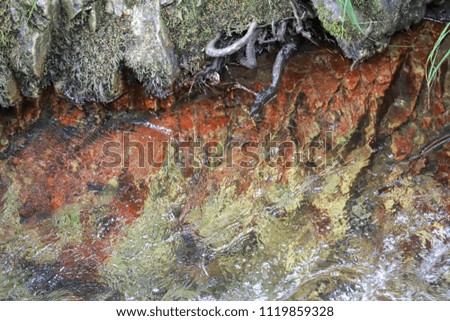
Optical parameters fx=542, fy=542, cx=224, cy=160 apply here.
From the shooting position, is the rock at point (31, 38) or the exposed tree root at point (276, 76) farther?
the exposed tree root at point (276, 76)

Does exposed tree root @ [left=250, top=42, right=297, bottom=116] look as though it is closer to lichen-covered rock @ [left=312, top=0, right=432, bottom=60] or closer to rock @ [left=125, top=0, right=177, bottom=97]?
lichen-covered rock @ [left=312, top=0, right=432, bottom=60]

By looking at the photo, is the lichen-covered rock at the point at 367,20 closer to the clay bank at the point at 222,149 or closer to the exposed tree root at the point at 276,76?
the clay bank at the point at 222,149

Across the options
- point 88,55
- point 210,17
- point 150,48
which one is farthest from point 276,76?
point 88,55

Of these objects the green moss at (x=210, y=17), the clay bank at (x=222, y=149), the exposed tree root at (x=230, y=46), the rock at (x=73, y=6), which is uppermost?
the rock at (x=73, y=6)

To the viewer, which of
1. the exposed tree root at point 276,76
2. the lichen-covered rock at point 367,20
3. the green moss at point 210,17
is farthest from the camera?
the exposed tree root at point 276,76

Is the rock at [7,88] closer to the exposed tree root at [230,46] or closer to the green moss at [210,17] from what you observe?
the green moss at [210,17]

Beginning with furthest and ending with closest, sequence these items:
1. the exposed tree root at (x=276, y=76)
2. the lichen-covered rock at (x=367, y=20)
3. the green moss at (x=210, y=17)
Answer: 1. the exposed tree root at (x=276, y=76)
2. the green moss at (x=210, y=17)
3. the lichen-covered rock at (x=367, y=20)

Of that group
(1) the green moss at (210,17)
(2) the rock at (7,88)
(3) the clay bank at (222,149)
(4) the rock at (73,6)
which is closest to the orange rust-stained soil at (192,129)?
(3) the clay bank at (222,149)

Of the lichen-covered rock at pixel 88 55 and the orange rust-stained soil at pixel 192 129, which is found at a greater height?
the lichen-covered rock at pixel 88 55
